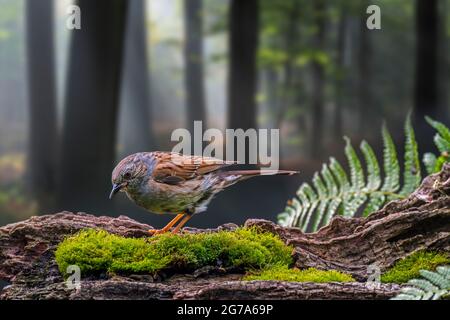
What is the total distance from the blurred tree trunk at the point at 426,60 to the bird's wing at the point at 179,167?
2654 millimetres

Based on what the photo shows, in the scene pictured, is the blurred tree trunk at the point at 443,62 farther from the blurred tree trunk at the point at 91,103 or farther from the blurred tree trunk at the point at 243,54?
the blurred tree trunk at the point at 91,103

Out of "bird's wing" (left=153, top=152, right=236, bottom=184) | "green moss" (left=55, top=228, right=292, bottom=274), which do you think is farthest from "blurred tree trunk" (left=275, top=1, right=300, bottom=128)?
"green moss" (left=55, top=228, right=292, bottom=274)

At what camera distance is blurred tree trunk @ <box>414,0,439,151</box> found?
12.8 ft

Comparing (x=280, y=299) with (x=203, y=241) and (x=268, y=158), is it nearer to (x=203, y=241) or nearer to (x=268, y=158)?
(x=203, y=241)

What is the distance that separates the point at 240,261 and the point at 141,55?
244 centimetres

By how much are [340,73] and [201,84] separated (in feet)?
3.97

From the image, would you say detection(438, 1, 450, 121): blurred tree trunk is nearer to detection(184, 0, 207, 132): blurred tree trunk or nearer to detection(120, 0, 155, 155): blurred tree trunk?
detection(184, 0, 207, 132): blurred tree trunk

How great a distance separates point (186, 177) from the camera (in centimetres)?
164

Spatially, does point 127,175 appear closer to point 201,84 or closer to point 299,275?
point 299,275

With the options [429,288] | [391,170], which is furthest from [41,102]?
[429,288]

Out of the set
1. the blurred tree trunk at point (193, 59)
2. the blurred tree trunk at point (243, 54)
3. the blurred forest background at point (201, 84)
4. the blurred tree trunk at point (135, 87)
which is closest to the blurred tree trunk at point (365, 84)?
the blurred forest background at point (201, 84)

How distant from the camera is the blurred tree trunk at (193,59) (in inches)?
126
